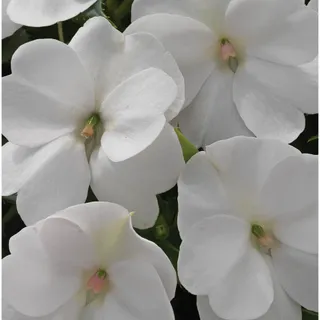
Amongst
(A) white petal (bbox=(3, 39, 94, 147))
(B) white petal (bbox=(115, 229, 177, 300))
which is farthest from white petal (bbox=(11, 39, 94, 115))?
(B) white petal (bbox=(115, 229, 177, 300))

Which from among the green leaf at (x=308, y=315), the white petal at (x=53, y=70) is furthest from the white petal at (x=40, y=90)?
the green leaf at (x=308, y=315)

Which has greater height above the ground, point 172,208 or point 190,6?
point 190,6

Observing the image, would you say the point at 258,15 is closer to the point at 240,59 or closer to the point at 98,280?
the point at 240,59

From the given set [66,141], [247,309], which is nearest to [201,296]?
[247,309]

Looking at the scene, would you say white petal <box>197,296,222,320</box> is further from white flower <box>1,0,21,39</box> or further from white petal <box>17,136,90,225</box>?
white flower <box>1,0,21,39</box>

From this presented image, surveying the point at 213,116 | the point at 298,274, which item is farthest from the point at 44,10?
the point at 298,274

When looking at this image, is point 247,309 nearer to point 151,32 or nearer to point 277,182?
point 277,182
